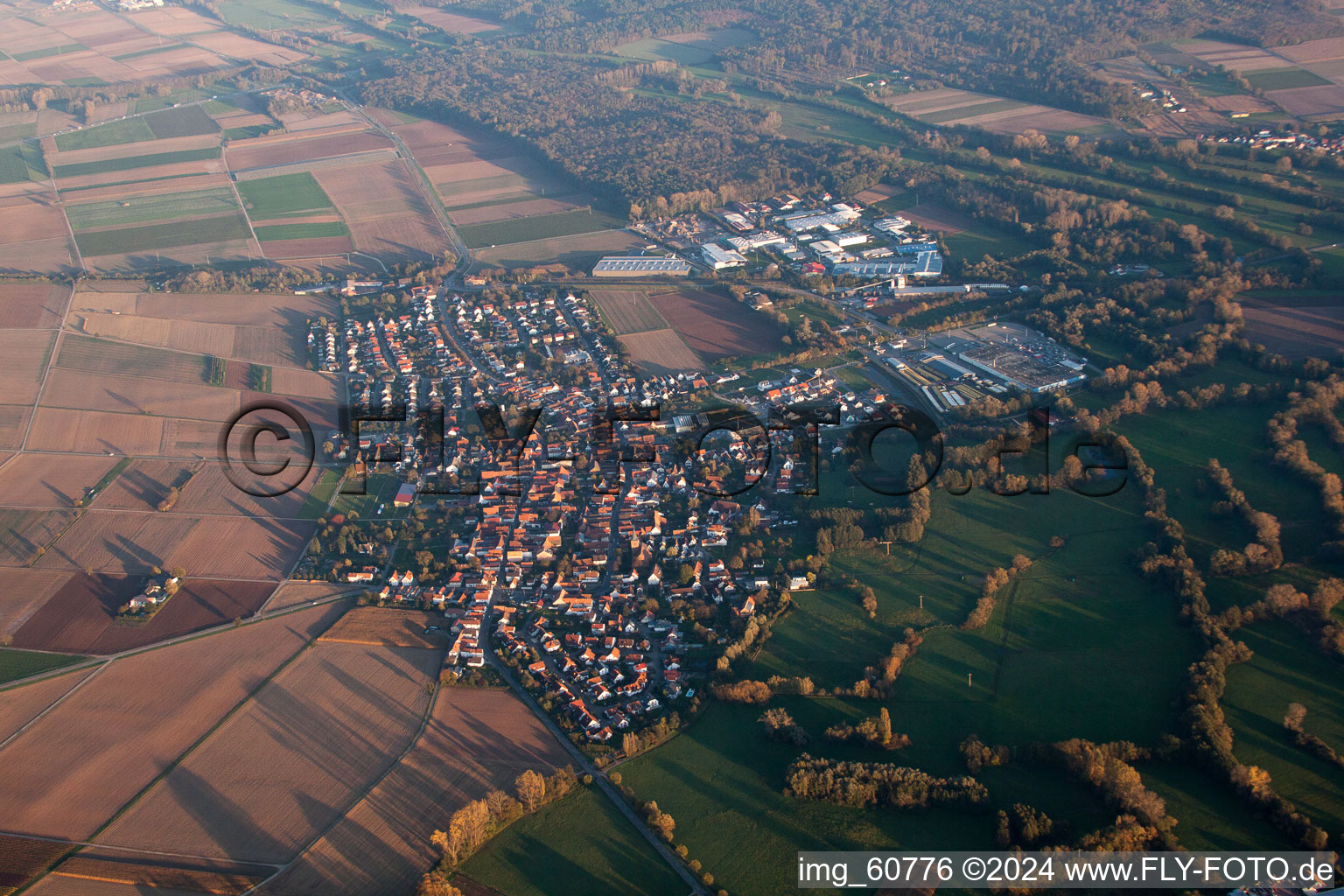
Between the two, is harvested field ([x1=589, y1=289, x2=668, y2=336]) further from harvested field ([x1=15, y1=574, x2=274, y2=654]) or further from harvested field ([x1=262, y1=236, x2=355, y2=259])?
harvested field ([x1=15, y1=574, x2=274, y2=654])

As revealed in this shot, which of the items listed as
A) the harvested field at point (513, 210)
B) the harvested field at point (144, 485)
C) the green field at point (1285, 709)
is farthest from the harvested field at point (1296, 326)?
the harvested field at point (144, 485)

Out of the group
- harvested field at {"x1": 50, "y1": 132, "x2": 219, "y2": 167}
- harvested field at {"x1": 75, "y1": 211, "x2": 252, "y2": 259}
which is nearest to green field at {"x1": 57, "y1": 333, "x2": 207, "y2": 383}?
harvested field at {"x1": 75, "y1": 211, "x2": 252, "y2": 259}

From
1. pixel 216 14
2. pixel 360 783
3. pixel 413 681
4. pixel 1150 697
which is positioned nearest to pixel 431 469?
pixel 413 681

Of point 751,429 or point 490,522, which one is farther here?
point 751,429

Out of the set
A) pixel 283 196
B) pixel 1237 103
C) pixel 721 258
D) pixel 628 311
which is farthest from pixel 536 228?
pixel 1237 103

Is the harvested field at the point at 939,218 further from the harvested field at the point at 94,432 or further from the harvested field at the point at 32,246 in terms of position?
the harvested field at the point at 32,246

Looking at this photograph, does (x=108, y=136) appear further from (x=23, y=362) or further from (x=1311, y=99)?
(x=1311, y=99)

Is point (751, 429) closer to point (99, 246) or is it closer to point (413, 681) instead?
point (413, 681)
